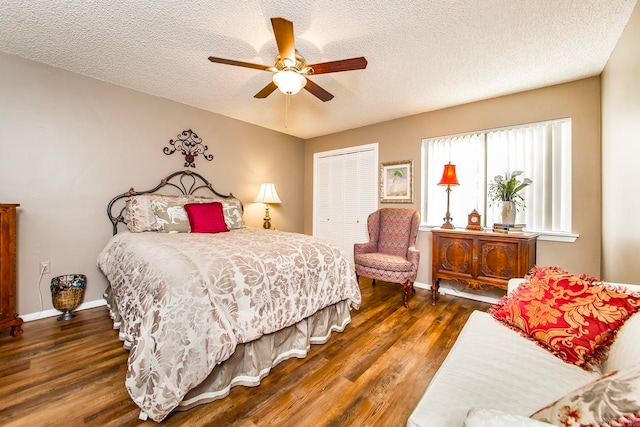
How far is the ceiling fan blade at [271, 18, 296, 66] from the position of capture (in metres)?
1.59

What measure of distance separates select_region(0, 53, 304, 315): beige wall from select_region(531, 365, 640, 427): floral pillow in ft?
12.4

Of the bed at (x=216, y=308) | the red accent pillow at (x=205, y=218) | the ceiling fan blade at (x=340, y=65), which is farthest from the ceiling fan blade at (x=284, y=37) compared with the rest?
the red accent pillow at (x=205, y=218)

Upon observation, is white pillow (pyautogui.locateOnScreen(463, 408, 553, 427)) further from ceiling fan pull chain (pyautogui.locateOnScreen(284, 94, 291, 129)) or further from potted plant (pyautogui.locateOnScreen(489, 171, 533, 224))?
ceiling fan pull chain (pyautogui.locateOnScreen(284, 94, 291, 129))

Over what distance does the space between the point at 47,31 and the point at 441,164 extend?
420cm

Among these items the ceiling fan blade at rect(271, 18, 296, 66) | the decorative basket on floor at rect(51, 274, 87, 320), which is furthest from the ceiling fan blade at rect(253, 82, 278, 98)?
the decorative basket on floor at rect(51, 274, 87, 320)

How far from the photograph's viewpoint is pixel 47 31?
205cm

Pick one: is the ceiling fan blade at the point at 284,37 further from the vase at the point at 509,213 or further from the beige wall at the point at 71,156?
the vase at the point at 509,213

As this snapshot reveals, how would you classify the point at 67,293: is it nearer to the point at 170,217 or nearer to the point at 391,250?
the point at 170,217

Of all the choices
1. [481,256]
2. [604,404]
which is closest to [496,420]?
[604,404]

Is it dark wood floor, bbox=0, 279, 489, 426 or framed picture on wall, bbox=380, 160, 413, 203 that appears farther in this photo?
framed picture on wall, bbox=380, 160, 413, 203

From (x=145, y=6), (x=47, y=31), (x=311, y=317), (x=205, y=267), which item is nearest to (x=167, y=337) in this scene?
(x=205, y=267)

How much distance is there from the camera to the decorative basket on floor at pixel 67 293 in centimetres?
248

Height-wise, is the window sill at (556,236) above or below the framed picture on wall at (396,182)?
below

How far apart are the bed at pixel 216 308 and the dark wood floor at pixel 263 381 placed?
13 centimetres
